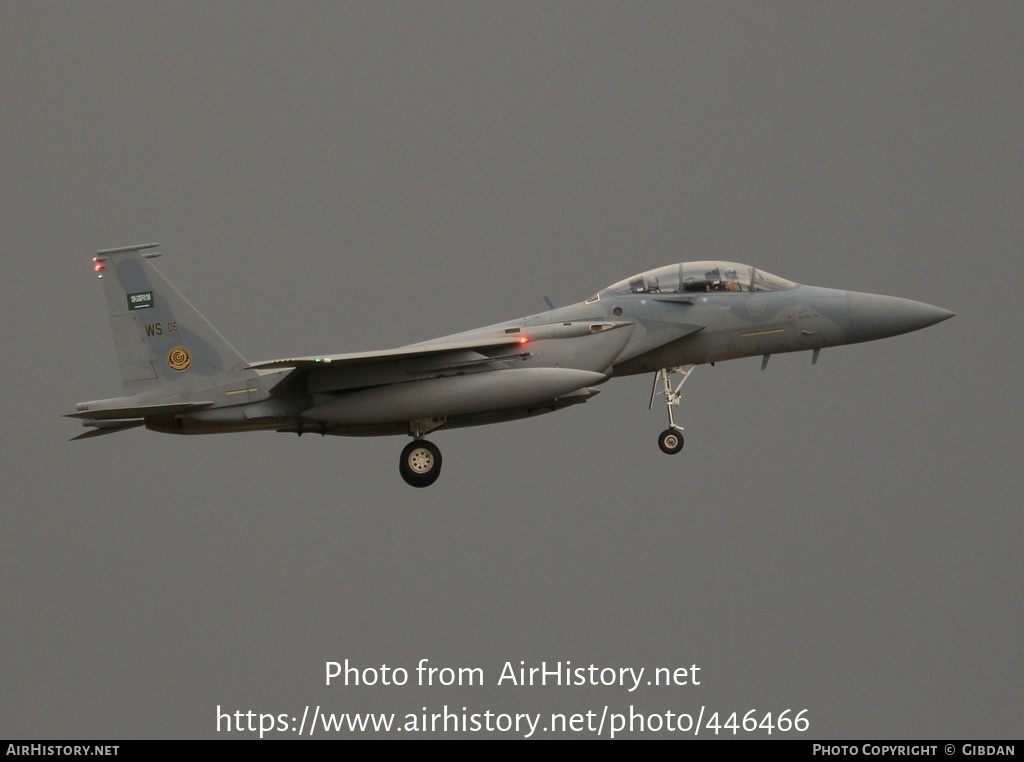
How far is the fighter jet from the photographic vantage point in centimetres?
2292

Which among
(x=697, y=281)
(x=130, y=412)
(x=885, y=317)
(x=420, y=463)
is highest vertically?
(x=697, y=281)

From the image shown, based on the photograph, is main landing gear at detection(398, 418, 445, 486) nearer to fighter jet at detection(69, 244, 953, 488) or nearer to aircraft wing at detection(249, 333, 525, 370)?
fighter jet at detection(69, 244, 953, 488)

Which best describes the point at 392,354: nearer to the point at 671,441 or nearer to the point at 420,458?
the point at 420,458

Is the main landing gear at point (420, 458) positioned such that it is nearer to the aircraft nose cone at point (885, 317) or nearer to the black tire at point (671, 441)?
the black tire at point (671, 441)

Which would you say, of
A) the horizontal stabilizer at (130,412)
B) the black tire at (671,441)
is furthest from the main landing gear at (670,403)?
the horizontal stabilizer at (130,412)

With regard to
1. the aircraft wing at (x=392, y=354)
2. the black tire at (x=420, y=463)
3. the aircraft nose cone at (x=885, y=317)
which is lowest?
the black tire at (x=420, y=463)

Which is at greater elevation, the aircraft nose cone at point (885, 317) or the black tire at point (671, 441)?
the aircraft nose cone at point (885, 317)

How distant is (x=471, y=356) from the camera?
2306 cm

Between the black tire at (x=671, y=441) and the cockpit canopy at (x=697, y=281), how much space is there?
1943mm

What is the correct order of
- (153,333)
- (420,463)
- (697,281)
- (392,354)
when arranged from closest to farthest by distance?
(392,354) < (153,333) < (420,463) < (697,281)

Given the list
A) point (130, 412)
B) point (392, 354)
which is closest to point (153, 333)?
point (130, 412)

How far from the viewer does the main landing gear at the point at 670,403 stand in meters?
23.9

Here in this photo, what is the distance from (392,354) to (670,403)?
410 centimetres

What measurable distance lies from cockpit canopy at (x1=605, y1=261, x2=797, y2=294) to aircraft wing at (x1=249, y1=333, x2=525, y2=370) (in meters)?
1.87
